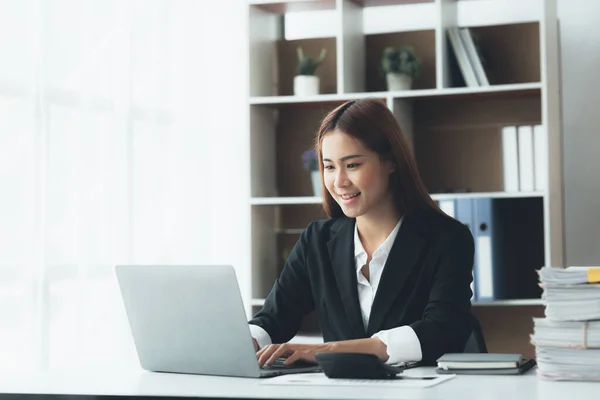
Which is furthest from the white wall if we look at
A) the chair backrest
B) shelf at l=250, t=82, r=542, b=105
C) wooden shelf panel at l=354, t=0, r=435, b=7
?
the chair backrest

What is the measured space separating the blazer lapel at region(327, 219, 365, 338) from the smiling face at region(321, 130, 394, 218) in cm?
10

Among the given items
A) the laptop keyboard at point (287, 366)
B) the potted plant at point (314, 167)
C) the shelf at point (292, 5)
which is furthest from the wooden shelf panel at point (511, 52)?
the laptop keyboard at point (287, 366)

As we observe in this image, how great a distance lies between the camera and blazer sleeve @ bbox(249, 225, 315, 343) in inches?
99.1

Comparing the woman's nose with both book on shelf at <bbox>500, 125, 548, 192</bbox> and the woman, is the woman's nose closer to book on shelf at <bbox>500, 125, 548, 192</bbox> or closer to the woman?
the woman

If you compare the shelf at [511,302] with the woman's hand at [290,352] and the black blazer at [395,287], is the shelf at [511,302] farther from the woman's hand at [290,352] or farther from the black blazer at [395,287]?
the woman's hand at [290,352]

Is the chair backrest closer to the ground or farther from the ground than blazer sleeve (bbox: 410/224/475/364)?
closer to the ground

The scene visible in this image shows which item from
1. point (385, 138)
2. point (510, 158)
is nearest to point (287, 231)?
point (510, 158)

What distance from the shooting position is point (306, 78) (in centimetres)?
400

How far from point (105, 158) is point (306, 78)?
0.97 m

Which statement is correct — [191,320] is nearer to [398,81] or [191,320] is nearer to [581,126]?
[398,81]

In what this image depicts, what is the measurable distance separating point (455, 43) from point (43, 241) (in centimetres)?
179

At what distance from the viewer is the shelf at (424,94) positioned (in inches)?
145

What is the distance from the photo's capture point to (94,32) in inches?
134

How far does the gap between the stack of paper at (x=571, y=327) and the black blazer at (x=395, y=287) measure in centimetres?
40
